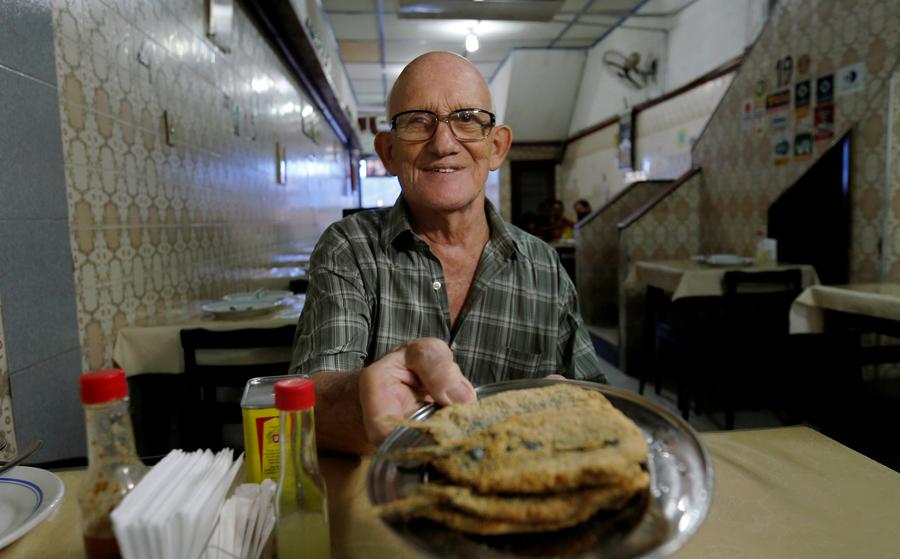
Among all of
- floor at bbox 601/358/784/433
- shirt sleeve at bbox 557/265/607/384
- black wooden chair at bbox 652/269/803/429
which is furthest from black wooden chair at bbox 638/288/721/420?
shirt sleeve at bbox 557/265/607/384

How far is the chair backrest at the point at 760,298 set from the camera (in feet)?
12.5

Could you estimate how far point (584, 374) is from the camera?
1606 millimetres

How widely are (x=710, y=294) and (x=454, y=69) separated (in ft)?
10.4

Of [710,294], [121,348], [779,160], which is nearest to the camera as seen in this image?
[121,348]

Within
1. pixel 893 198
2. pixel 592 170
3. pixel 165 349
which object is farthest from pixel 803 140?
pixel 592 170

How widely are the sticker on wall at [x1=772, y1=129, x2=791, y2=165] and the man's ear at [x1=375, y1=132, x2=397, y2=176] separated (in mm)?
4275

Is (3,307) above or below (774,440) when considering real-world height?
above

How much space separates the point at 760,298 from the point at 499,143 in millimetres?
2980

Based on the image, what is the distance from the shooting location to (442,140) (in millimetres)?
1504

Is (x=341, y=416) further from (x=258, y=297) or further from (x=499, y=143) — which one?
(x=258, y=297)

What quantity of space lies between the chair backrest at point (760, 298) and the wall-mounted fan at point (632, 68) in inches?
188

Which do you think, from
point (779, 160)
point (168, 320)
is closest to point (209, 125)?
point (168, 320)

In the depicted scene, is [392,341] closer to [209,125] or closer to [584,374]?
[584,374]

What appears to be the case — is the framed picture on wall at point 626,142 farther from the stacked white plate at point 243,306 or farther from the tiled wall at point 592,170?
the stacked white plate at point 243,306
